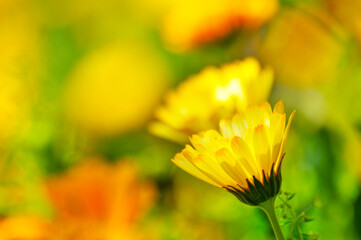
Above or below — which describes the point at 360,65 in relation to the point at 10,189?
above

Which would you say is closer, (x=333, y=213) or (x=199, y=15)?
(x=333, y=213)

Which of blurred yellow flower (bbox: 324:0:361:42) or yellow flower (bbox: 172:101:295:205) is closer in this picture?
yellow flower (bbox: 172:101:295:205)

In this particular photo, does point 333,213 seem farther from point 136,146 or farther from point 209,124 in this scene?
point 136,146

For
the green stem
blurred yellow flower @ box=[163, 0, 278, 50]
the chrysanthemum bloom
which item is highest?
blurred yellow flower @ box=[163, 0, 278, 50]

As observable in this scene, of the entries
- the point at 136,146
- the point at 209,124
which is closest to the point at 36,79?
the point at 136,146

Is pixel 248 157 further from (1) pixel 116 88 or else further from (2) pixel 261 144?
(1) pixel 116 88

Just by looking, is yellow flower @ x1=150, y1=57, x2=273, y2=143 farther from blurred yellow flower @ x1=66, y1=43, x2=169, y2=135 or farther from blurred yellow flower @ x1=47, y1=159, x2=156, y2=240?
blurred yellow flower @ x1=66, y1=43, x2=169, y2=135

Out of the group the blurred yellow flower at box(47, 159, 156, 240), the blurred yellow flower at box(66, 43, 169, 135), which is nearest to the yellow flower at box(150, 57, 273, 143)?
the blurred yellow flower at box(47, 159, 156, 240)
